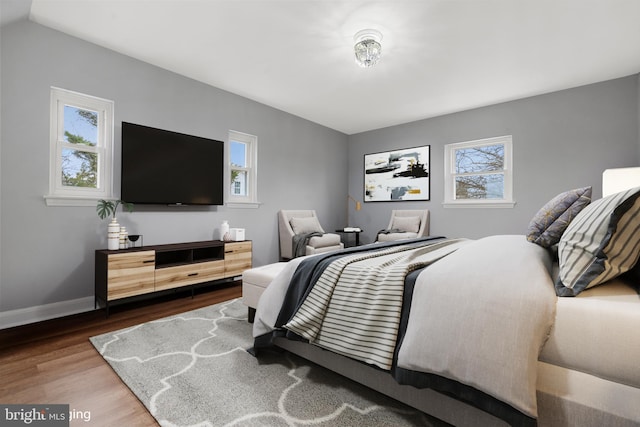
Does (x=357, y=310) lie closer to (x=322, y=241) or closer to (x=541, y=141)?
(x=322, y=241)

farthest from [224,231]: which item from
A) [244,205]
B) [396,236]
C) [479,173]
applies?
[479,173]

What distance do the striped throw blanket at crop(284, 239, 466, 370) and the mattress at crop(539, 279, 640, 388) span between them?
551 millimetres

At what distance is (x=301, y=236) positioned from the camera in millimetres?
4492

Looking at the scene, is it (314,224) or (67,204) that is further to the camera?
(314,224)

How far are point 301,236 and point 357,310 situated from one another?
312cm

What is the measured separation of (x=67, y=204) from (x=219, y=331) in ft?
6.30

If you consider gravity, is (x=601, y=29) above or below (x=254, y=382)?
above

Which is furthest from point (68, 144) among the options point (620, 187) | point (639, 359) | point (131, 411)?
point (620, 187)

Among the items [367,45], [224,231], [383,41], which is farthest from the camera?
[224,231]

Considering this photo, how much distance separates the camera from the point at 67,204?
2.73 meters

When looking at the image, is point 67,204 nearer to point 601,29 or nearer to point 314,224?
point 314,224

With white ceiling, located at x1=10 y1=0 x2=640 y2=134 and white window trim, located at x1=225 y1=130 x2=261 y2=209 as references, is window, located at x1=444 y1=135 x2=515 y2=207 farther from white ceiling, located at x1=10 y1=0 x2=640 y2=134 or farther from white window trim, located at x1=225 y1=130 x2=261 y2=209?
white window trim, located at x1=225 y1=130 x2=261 y2=209

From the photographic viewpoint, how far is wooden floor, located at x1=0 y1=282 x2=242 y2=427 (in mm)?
1389

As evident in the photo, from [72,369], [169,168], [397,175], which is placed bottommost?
[72,369]
